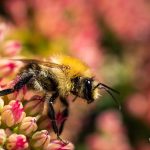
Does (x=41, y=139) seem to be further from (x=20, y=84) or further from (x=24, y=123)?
(x=20, y=84)

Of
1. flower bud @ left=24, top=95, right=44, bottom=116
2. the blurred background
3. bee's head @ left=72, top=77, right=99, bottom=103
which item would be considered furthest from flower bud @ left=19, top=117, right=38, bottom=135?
the blurred background

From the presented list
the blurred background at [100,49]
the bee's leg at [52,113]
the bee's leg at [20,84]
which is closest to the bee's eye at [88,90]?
the bee's leg at [52,113]

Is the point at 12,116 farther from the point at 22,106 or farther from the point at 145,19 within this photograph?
the point at 145,19

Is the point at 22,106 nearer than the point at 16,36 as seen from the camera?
Yes

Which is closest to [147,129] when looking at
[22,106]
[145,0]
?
[145,0]

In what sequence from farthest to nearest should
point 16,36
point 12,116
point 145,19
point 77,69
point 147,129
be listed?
point 145,19, point 147,129, point 16,36, point 77,69, point 12,116

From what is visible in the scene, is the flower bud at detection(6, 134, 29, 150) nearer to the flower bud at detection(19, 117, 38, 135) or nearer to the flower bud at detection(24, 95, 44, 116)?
the flower bud at detection(19, 117, 38, 135)
